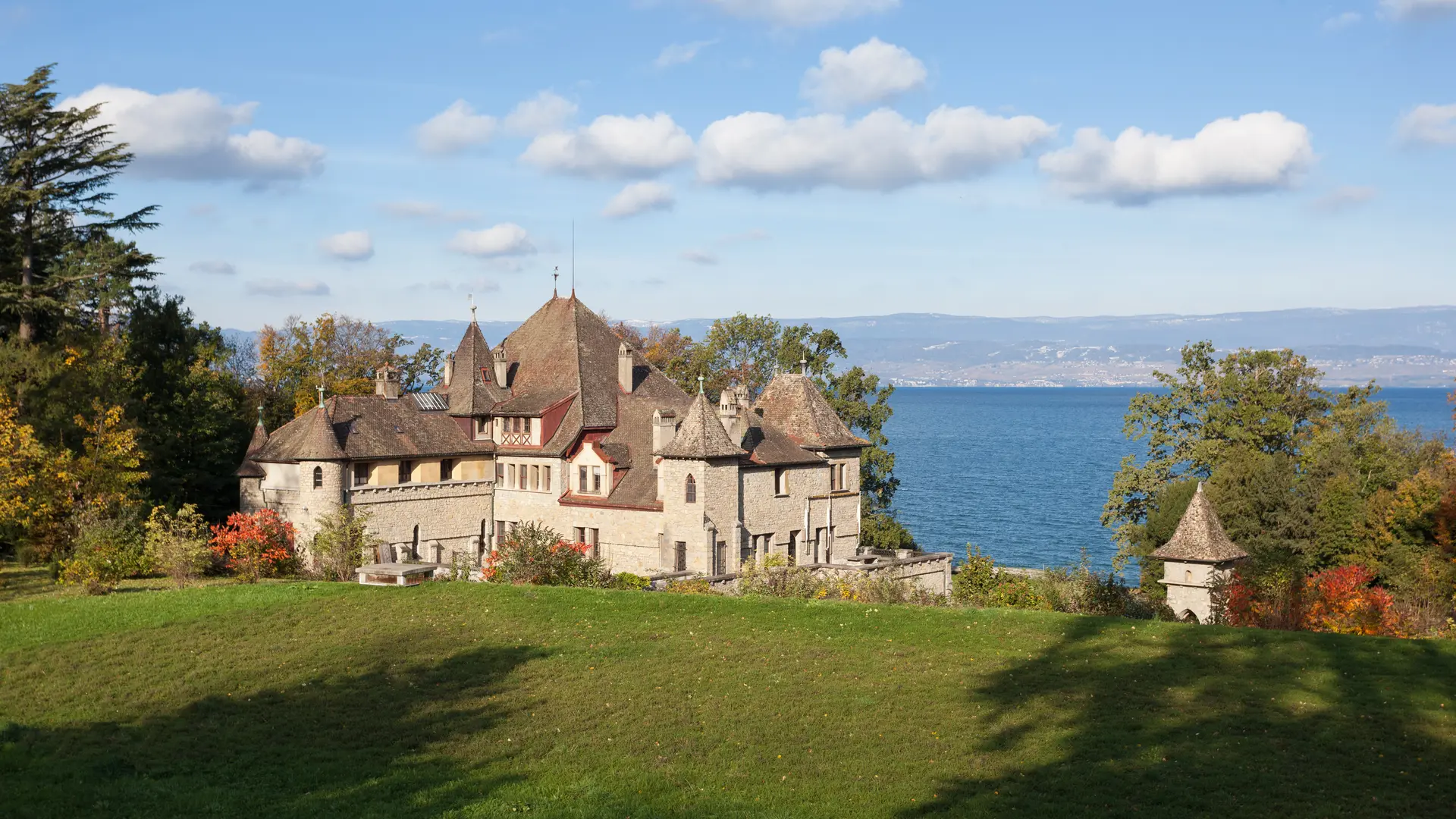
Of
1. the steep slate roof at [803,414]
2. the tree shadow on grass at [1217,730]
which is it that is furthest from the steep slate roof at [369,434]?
the tree shadow on grass at [1217,730]

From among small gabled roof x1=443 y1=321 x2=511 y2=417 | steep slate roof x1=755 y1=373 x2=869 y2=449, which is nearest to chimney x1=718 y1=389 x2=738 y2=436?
steep slate roof x1=755 y1=373 x2=869 y2=449

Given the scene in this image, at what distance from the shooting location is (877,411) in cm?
6341

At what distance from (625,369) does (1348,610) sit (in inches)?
1116

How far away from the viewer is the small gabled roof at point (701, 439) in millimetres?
41188

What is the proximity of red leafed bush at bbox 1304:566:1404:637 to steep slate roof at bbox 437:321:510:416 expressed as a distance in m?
31.8

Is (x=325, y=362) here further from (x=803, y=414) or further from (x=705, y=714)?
(x=705, y=714)

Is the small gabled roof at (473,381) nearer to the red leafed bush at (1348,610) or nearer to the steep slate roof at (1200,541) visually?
the steep slate roof at (1200,541)

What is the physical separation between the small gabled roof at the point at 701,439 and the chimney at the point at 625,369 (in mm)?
7275

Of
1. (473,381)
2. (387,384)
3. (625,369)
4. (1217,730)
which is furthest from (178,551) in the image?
(1217,730)

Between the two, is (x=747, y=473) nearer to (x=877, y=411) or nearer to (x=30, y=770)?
(x=877, y=411)

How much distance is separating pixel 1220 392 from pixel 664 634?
41.7 meters

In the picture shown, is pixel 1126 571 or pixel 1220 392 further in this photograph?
pixel 1126 571

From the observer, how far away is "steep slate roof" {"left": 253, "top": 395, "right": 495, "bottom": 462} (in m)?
44.5

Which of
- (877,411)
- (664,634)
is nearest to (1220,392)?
(877,411)
